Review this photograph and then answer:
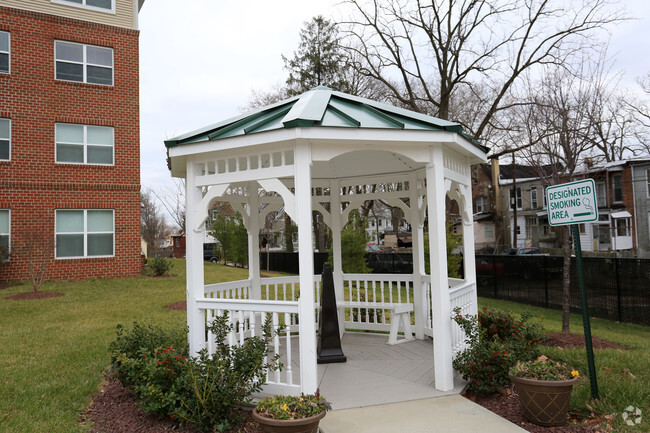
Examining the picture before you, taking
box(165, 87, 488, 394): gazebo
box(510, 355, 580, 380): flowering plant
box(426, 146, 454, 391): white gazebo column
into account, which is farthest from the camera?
box(426, 146, 454, 391): white gazebo column

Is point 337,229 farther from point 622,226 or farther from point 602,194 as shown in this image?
point 602,194

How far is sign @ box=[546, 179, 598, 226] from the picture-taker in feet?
14.7

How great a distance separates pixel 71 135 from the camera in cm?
1605

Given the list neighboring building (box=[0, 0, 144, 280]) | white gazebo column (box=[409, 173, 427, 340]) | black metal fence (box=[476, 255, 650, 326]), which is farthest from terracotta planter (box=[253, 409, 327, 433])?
neighboring building (box=[0, 0, 144, 280])

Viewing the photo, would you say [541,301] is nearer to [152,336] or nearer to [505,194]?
[152,336]

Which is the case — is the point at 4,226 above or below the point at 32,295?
above

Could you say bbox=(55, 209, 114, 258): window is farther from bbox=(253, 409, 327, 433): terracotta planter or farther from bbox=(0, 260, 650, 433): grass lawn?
bbox=(253, 409, 327, 433): terracotta planter

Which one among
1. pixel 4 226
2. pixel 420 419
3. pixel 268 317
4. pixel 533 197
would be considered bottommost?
pixel 420 419

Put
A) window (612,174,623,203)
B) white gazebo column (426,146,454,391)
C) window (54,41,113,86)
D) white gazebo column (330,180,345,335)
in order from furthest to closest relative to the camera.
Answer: window (612,174,623,203) → window (54,41,113,86) → white gazebo column (330,180,345,335) → white gazebo column (426,146,454,391)

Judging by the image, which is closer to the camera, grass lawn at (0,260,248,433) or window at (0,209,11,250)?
grass lawn at (0,260,248,433)

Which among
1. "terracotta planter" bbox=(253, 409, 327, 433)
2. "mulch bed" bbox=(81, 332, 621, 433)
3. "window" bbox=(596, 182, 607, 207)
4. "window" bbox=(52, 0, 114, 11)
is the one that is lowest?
"mulch bed" bbox=(81, 332, 621, 433)

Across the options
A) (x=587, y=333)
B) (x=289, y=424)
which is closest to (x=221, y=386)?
(x=289, y=424)

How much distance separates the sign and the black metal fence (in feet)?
26.5

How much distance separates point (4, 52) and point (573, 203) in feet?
57.5
